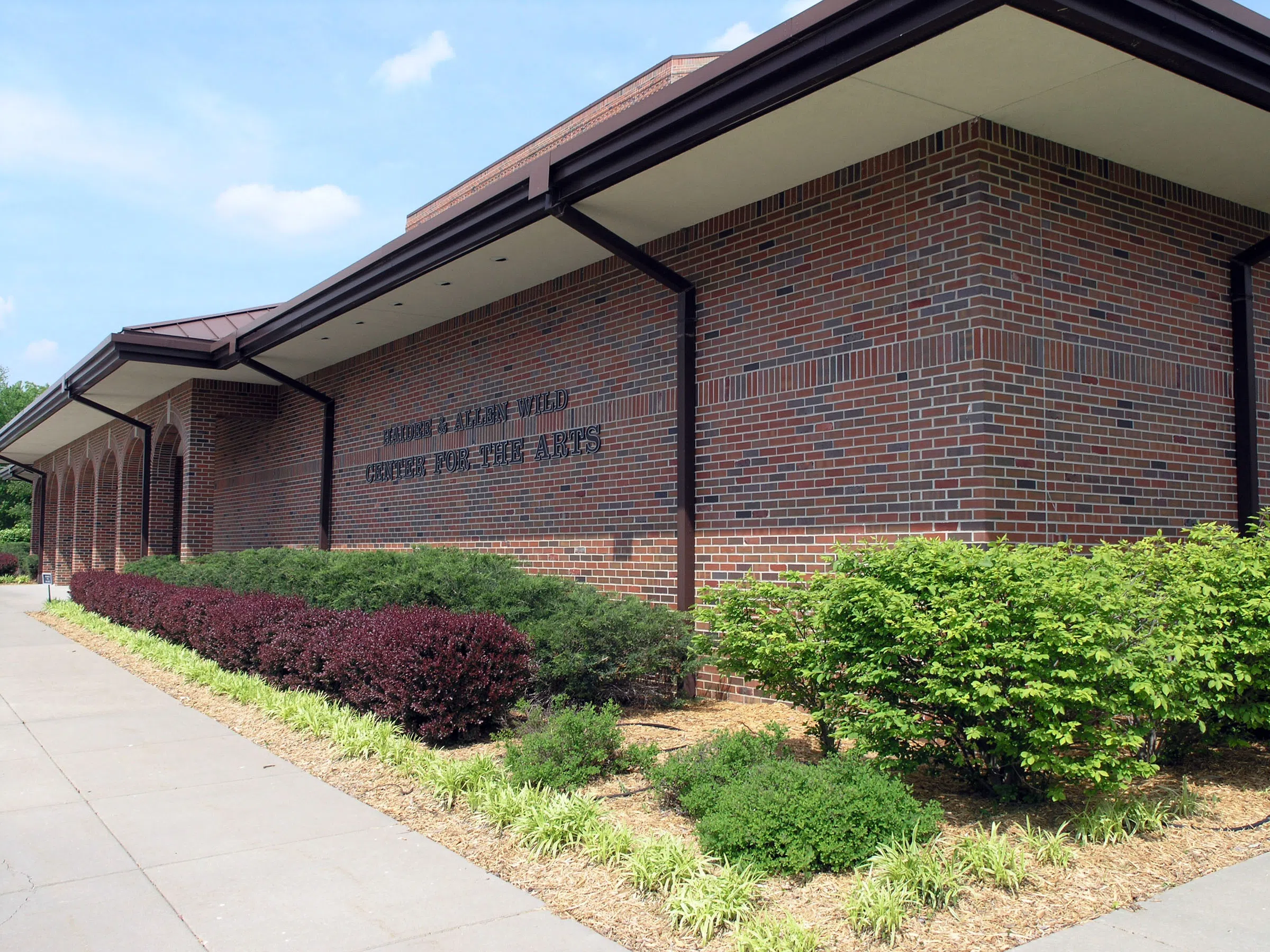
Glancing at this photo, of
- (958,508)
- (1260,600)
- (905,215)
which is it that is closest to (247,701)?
(958,508)

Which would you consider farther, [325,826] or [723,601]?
[723,601]

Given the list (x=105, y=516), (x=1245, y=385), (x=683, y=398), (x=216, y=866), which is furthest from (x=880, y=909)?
(x=105, y=516)

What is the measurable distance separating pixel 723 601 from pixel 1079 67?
388 cm

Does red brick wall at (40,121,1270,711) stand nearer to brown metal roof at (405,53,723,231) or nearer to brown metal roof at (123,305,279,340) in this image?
brown metal roof at (405,53,723,231)

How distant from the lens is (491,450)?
1214cm

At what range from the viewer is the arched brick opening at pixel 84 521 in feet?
95.1

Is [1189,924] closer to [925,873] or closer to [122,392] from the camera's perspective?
[925,873]

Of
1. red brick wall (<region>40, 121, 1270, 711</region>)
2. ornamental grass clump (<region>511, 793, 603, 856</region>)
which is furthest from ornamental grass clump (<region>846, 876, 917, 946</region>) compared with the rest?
red brick wall (<region>40, 121, 1270, 711</region>)

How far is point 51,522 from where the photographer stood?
33719 mm

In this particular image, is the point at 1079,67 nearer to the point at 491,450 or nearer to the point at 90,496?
the point at 491,450

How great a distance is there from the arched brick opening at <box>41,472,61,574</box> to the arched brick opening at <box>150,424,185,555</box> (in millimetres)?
12865

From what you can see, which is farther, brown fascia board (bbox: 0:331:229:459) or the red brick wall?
brown fascia board (bbox: 0:331:229:459)

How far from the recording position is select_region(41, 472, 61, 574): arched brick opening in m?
32.5

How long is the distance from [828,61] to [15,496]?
60276mm
